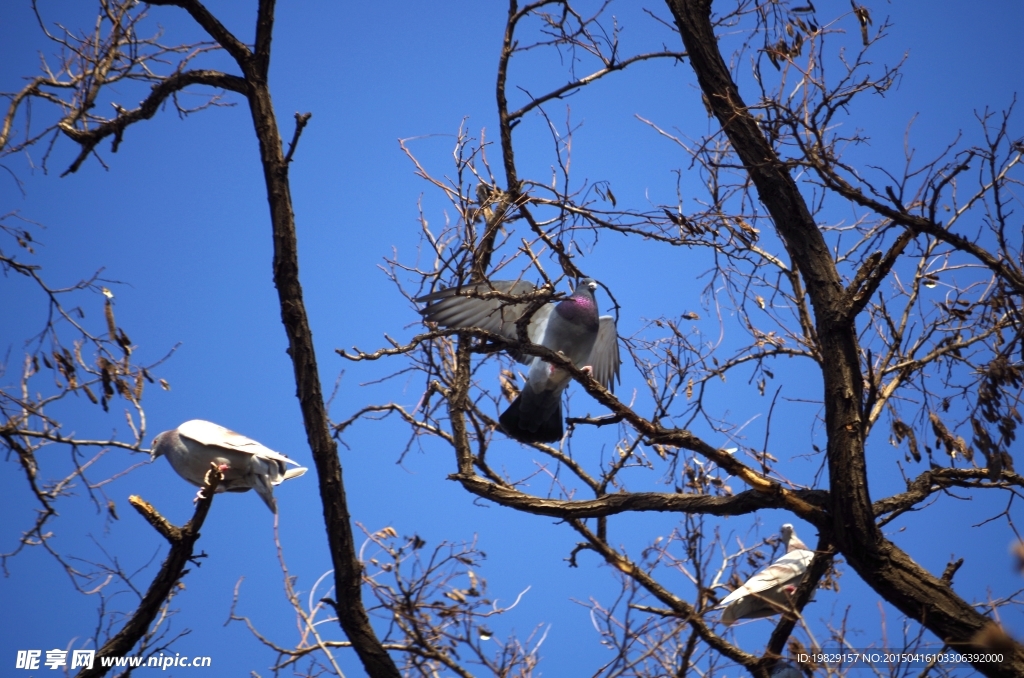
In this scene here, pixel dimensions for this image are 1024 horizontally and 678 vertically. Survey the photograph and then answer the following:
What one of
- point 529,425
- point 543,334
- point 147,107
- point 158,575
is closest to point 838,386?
point 529,425

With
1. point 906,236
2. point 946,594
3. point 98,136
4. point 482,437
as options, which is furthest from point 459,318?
point 946,594

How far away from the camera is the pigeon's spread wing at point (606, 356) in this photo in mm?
5480

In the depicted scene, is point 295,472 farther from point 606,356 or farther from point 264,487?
point 606,356

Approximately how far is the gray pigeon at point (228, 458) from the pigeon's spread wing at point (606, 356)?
2181 mm

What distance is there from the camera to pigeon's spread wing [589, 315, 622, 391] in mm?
5480

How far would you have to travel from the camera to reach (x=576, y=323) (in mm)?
4754

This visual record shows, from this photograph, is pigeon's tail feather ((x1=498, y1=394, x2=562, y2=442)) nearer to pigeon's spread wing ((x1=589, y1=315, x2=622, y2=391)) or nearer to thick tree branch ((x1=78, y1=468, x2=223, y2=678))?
pigeon's spread wing ((x1=589, y1=315, x2=622, y2=391))

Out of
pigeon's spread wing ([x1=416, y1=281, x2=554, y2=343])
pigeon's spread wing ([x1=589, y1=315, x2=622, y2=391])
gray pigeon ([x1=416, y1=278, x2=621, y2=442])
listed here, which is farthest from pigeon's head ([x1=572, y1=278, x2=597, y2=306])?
pigeon's spread wing ([x1=589, y1=315, x2=622, y2=391])

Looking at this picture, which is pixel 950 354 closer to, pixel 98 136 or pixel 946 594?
pixel 946 594

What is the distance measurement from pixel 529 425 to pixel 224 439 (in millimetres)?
1613

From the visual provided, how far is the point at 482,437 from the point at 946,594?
2162 millimetres

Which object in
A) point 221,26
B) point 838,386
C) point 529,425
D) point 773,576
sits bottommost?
point 773,576

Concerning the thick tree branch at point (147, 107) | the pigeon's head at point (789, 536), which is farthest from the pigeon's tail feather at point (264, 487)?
the pigeon's head at point (789, 536)

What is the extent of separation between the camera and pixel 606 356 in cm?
556
